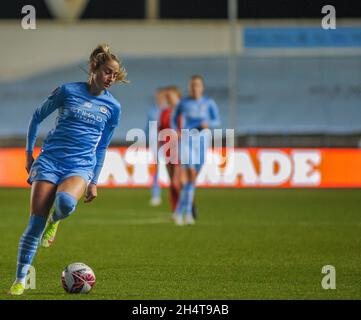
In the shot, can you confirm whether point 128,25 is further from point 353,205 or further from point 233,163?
point 353,205

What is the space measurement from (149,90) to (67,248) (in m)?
→ 33.2

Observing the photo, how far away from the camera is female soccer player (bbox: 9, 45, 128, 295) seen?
928 centimetres

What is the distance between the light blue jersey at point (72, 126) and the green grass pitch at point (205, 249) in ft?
3.98

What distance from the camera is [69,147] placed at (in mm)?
9469

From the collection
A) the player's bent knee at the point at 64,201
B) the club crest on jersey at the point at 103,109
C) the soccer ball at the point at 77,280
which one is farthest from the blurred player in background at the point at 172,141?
the player's bent knee at the point at 64,201

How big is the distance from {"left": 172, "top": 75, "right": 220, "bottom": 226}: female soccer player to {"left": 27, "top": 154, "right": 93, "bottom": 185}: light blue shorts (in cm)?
823

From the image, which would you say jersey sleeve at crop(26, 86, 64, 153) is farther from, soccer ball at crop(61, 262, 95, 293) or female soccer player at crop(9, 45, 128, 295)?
soccer ball at crop(61, 262, 95, 293)

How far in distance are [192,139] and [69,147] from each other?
835 centimetres

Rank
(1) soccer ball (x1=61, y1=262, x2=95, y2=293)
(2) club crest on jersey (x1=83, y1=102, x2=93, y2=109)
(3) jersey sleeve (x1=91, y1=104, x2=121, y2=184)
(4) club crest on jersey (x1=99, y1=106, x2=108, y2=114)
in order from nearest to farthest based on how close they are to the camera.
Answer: (1) soccer ball (x1=61, y1=262, x2=95, y2=293) < (2) club crest on jersey (x1=83, y1=102, x2=93, y2=109) < (4) club crest on jersey (x1=99, y1=106, x2=108, y2=114) < (3) jersey sleeve (x1=91, y1=104, x2=121, y2=184)

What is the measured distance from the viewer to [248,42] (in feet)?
131

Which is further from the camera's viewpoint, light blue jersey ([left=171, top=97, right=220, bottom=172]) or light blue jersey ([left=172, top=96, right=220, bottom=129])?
Result: light blue jersey ([left=172, top=96, right=220, bottom=129])

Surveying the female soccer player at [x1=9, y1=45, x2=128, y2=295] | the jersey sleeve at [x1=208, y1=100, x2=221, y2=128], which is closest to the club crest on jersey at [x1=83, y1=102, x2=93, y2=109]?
the female soccer player at [x1=9, y1=45, x2=128, y2=295]

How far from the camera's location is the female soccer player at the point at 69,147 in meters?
9.28

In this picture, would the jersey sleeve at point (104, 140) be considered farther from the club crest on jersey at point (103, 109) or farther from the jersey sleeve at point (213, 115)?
the jersey sleeve at point (213, 115)
